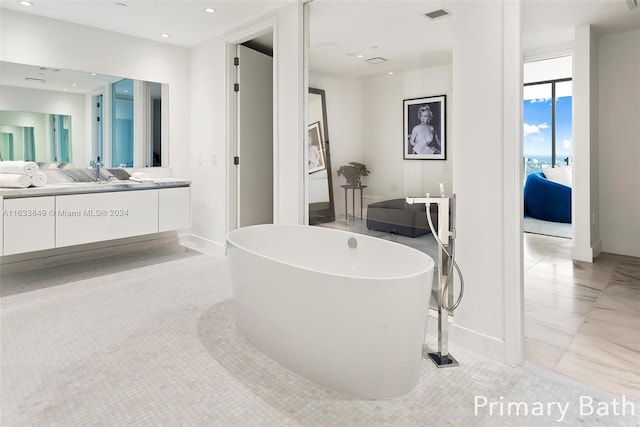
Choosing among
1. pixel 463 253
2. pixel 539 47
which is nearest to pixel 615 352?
pixel 463 253

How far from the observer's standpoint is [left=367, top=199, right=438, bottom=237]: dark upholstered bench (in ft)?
8.04

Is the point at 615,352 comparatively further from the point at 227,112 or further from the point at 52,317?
the point at 227,112

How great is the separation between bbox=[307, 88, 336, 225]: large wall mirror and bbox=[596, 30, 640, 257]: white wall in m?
3.06

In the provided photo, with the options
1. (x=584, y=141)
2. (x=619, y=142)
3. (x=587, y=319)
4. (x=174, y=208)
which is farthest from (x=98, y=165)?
(x=619, y=142)

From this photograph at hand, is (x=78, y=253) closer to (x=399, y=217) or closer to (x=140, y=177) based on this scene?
(x=140, y=177)

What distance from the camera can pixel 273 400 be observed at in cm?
168

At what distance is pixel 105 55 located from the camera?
3.94 metres

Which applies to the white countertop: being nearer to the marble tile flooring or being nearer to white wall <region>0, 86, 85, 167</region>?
white wall <region>0, 86, 85, 167</region>

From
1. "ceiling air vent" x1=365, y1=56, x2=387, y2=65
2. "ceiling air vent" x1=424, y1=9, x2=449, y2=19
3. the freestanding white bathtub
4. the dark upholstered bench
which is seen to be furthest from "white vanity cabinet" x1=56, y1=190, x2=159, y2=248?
"ceiling air vent" x1=424, y1=9, x2=449, y2=19

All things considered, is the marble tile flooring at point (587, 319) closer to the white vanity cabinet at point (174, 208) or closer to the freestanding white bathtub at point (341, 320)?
the freestanding white bathtub at point (341, 320)

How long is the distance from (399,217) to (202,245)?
274 cm

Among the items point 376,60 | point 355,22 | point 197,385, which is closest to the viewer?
point 197,385

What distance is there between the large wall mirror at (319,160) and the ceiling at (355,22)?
0.29 meters

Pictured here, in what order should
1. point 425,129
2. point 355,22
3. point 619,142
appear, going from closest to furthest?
1. point 425,129
2. point 355,22
3. point 619,142
